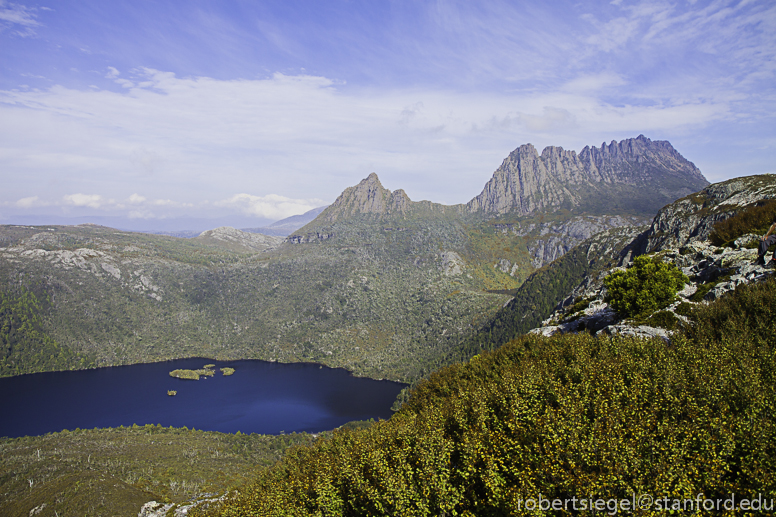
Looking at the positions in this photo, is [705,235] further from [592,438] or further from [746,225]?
[592,438]

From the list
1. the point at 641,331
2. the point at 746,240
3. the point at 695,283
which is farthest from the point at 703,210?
the point at 641,331

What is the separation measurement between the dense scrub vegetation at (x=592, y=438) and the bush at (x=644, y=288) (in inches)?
448

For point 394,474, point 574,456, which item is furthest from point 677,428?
point 394,474

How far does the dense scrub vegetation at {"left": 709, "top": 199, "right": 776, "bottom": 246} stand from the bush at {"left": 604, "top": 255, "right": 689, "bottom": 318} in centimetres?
2193

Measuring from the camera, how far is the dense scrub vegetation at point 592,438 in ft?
71.9

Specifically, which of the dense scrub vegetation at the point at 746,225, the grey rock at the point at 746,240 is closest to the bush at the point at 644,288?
the grey rock at the point at 746,240

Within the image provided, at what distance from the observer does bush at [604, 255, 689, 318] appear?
59594 millimetres

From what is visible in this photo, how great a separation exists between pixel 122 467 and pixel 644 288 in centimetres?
14654

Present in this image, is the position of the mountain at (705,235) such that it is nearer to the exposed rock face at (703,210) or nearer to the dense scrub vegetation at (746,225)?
the exposed rock face at (703,210)

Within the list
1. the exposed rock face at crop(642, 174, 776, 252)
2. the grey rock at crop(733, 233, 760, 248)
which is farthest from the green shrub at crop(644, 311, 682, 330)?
the exposed rock face at crop(642, 174, 776, 252)

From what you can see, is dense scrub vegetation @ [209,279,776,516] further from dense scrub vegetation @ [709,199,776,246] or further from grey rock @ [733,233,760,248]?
dense scrub vegetation @ [709,199,776,246]

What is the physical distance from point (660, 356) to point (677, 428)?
16883 millimetres

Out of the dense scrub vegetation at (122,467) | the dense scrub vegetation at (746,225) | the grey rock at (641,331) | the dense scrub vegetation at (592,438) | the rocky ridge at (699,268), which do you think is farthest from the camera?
the dense scrub vegetation at (122,467)

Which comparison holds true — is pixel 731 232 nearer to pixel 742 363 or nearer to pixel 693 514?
pixel 742 363
